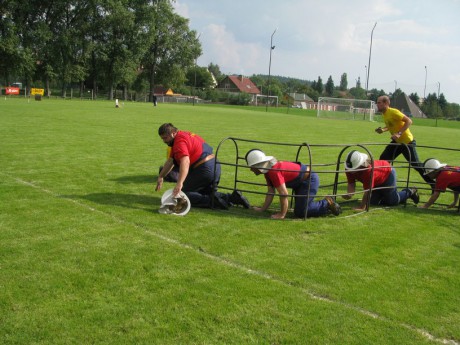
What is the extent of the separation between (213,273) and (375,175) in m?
4.18

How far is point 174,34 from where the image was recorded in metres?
83.1

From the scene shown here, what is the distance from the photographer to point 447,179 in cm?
794

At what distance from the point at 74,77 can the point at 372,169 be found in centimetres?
6829

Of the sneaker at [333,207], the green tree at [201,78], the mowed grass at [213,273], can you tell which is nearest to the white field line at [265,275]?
the mowed grass at [213,273]

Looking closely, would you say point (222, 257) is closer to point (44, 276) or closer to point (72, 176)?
point (44, 276)

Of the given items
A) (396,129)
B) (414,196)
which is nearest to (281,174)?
(414,196)

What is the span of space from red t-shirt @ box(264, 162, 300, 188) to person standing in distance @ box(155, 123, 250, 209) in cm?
90

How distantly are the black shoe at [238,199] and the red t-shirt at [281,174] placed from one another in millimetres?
715

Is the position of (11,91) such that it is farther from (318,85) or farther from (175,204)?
(318,85)

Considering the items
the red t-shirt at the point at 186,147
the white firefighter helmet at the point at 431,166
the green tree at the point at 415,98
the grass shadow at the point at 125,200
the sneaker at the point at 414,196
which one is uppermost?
the green tree at the point at 415,98

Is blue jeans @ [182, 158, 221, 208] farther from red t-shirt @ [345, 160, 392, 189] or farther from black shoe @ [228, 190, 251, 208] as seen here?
red t-shirt @ [345, 160, 392, 189]

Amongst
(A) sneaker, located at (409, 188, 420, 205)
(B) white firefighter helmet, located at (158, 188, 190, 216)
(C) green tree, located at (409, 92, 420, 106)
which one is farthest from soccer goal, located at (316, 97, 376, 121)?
(C) green tree, located at (409, 92, 420, 106)

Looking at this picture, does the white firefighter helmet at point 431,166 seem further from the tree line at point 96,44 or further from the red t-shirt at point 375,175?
the tree line at point 96,44

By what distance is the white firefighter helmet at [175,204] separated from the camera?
674 cm
